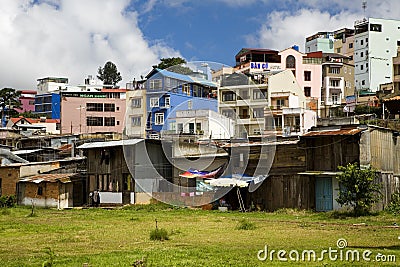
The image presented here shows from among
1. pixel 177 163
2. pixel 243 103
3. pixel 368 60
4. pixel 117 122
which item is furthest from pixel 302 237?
pixel 368 60

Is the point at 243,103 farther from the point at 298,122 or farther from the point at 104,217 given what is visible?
the point at 104,217

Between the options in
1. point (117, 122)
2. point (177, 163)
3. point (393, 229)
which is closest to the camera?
point (393, 229)

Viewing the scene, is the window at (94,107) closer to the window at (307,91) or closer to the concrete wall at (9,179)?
the window at (307,91)

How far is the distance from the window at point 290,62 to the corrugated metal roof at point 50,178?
132 feet

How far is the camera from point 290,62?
239 ft

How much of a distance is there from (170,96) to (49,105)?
32455 millimetres

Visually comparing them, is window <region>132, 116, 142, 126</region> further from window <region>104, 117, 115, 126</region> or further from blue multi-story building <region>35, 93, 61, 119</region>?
blue multi-story building <region>35, 93, 61, 119</region>

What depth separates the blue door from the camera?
30.6 meters

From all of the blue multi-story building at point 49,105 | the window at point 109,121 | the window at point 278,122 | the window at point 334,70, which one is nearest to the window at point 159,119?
the window at point 278,122

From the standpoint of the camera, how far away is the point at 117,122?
7638 cm

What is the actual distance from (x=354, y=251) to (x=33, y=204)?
97.2 ft

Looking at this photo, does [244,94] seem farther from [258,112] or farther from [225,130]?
[225,130]

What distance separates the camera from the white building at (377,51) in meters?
80.5

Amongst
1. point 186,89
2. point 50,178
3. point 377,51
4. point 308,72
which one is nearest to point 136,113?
point 186,89
